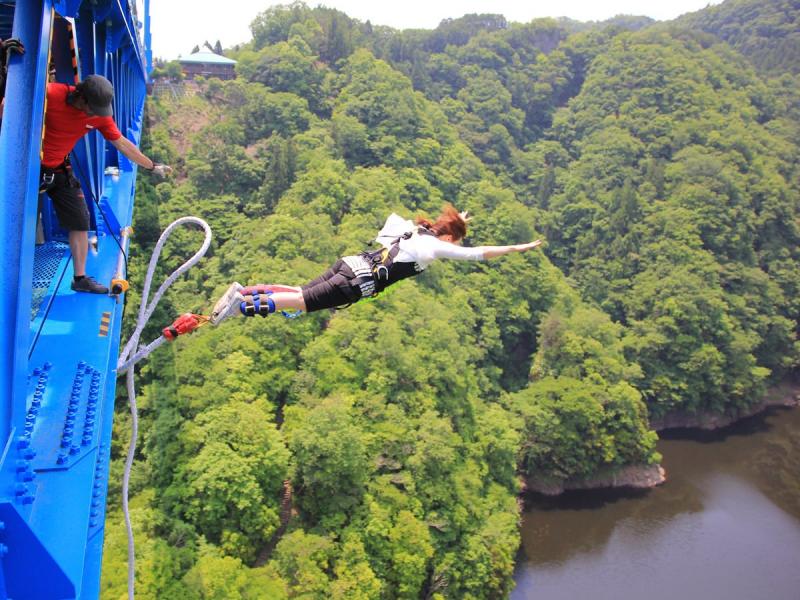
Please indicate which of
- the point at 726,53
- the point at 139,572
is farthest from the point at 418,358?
the point at 726,53

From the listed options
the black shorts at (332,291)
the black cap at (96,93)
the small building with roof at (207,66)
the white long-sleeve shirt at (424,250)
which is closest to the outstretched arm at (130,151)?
the black cap at (96,93)

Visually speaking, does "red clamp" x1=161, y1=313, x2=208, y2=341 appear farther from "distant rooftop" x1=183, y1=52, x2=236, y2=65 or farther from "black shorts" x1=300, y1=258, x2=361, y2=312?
"distant rooftop" x1=183, y1=52, x2=236, y2=65

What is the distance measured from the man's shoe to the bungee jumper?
988 mm

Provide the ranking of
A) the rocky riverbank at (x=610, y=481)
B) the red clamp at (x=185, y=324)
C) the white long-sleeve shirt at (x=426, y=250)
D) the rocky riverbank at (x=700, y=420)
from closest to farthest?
the red clamp at (x=185, y=324)
the white long-sleeve shirt at (x=426, y=250)
the rocky riverbank at (x=610, y=481)
the rocky riverbank at (x=700, y=420)

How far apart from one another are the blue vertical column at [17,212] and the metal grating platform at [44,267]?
6.46 feet

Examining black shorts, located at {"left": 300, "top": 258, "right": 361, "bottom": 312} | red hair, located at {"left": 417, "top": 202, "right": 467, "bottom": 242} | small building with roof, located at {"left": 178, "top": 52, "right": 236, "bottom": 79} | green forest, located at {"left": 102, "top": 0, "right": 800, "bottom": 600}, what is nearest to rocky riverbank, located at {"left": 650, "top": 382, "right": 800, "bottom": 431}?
green forest, located at {"left": 102, "top": 0, "right": 800, "bottom": 600}

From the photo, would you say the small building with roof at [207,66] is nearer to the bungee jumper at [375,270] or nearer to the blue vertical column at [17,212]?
the bungee jumper at [375,270]

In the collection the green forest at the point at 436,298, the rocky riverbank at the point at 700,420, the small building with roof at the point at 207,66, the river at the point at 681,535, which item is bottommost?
the river at the point at 681,535

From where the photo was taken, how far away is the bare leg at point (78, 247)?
4.67 metres

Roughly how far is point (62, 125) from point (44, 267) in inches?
69.4

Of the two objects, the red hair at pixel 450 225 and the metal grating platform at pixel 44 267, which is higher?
the red hair at pixel 450 225

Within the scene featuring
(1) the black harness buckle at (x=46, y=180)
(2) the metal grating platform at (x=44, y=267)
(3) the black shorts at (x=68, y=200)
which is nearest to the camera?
(1) the black harness buckle at (x=46, y=180)

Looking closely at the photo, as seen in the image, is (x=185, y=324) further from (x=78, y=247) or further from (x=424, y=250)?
(x=424, y=250)

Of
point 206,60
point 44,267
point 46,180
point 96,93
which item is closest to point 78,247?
point 46,180
